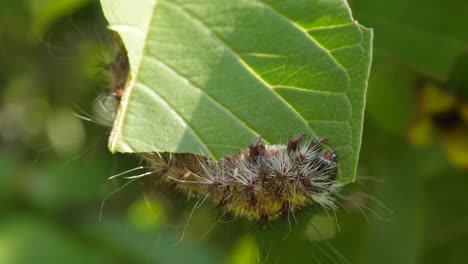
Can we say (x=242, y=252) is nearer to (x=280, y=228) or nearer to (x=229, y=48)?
(x=280, y=228)

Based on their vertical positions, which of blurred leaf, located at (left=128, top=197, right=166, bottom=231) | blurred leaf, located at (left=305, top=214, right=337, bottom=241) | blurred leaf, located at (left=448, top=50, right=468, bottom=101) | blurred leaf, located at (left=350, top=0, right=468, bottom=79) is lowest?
blurred leaf, located at (left=128, top=197, right=166, bottom=231)

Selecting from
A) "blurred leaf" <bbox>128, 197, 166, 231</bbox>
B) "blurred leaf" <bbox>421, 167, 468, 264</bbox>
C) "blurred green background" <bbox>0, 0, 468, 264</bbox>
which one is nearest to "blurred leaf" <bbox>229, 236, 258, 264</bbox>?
"blurred green background" <bbox>0, 0, 468, 264</bbox>

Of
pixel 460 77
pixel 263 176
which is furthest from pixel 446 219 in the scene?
pixel 263 176

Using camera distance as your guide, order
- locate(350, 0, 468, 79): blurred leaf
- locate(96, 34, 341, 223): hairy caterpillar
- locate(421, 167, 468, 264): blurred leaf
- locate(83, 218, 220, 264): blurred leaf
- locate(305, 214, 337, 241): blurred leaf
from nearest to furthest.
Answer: locate(96, 34, 341, 223): hairy caterpillar < locate(350, 0, 468, 79): blurred leaf < locate(305, 214, 337, 241): blurred leaf < locate(421, 167, 468, 264): blurred leaf < locate(83, 218, 220, 264): blurred leaf

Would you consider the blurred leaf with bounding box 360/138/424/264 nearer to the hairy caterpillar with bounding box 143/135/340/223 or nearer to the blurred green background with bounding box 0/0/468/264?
the blurred green background with bounding box 0/0/468/264

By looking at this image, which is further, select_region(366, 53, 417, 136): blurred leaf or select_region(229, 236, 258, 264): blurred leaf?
select_region(229, 236, 258, 264): blurred leaf

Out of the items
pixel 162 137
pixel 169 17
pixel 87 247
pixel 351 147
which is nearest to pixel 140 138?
pixel 162 137

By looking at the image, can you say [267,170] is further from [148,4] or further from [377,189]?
[377,189]
